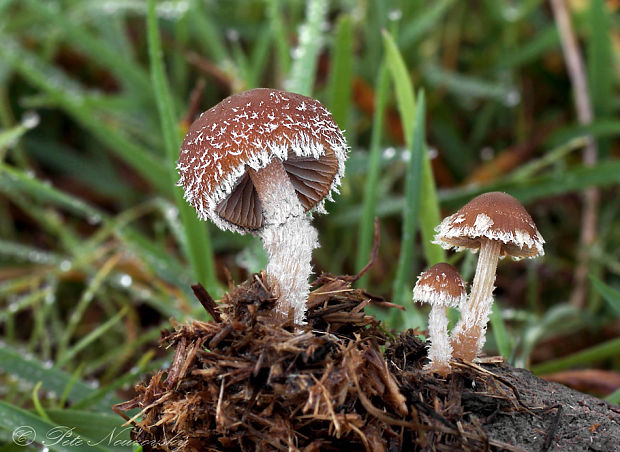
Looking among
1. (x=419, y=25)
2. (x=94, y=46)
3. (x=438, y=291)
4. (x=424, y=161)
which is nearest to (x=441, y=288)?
(x=438, y=291)

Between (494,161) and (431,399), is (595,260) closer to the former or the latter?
(494,161)

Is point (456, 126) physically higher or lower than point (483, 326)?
higher

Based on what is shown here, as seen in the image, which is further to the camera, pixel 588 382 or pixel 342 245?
pixel 342 245

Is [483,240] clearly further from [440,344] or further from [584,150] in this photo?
[584,150]

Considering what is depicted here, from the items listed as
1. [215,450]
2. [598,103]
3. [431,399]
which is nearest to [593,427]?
[431,399]

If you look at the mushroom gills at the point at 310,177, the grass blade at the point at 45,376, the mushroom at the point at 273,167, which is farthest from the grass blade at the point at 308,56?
the grass blade at the point at 45,376

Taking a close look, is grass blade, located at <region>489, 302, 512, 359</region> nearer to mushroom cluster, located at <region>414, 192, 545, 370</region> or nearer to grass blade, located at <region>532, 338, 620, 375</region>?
grass blade, located at <region>532, 338, 620, 375</region>

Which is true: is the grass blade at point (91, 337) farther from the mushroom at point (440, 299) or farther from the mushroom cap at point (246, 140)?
the mushroom at point (440, 299)
